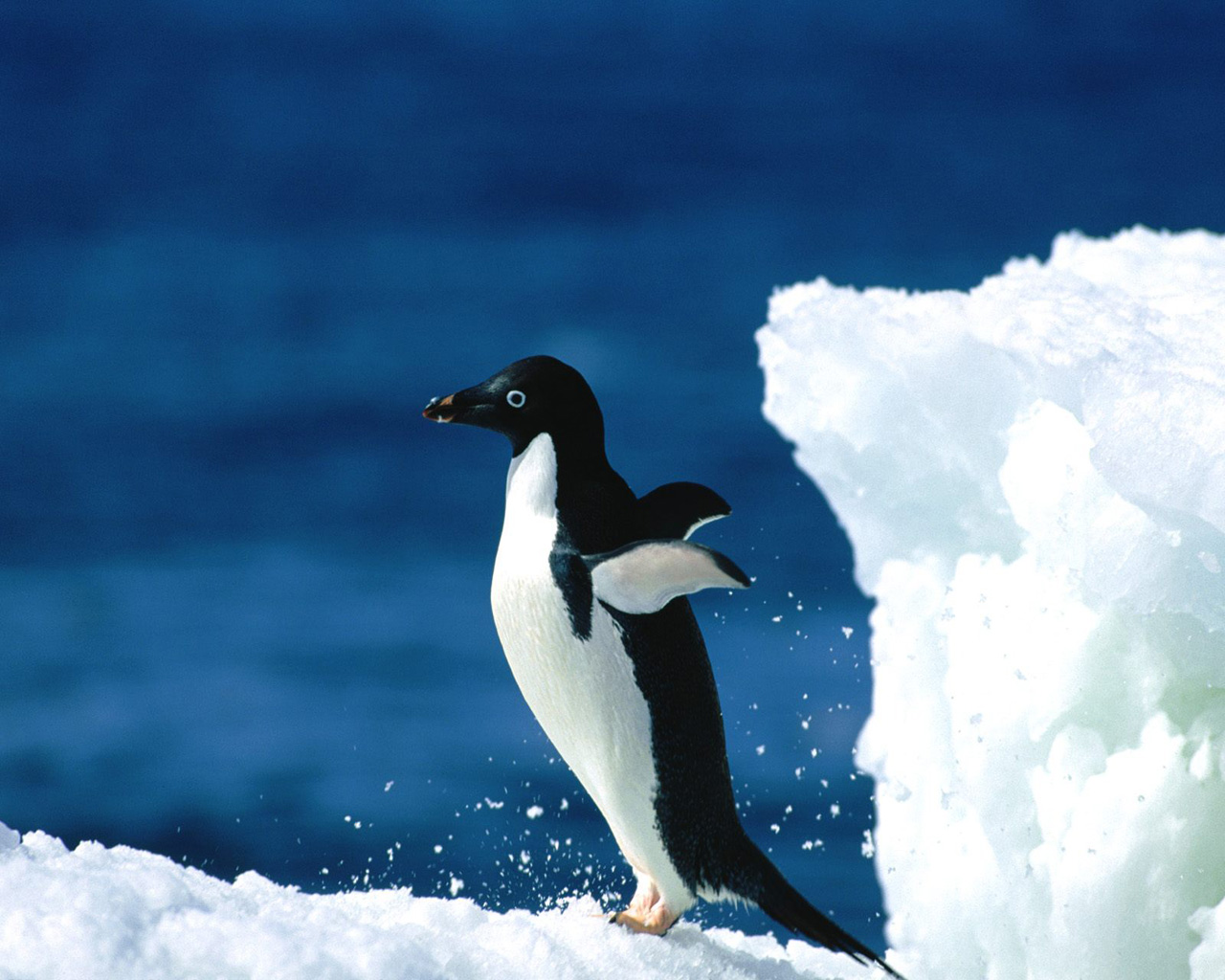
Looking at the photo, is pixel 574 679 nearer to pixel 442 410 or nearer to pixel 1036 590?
pixel 442 410

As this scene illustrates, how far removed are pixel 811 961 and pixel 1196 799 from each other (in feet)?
2.54

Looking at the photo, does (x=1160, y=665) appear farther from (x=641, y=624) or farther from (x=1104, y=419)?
(x=641, y=624)

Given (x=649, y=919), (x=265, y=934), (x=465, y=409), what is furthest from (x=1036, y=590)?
(x=265, y=934)

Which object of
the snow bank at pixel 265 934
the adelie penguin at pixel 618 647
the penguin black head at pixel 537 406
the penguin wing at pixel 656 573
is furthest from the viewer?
the penguin black head at pixel 537 406

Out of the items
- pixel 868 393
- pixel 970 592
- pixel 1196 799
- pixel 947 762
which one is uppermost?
pixel 868 393

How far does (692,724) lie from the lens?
254 centimetres

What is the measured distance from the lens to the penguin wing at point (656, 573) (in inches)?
91.0

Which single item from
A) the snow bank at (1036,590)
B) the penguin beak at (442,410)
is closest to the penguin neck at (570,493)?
the penguin beak at (442,410)

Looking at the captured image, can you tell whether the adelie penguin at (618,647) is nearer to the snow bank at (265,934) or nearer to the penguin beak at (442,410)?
the penguin beak at (442,410)

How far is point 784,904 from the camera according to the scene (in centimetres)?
257

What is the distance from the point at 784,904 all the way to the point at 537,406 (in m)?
0.89

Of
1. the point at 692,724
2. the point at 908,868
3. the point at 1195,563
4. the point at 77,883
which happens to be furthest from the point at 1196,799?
the point at 77,883

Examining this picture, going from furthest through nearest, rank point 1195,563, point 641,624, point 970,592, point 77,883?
point 970,592 < point 1195,563 < point 641,624 < point 77,883

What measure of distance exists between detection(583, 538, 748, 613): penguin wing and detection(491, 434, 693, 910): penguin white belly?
54 mm
